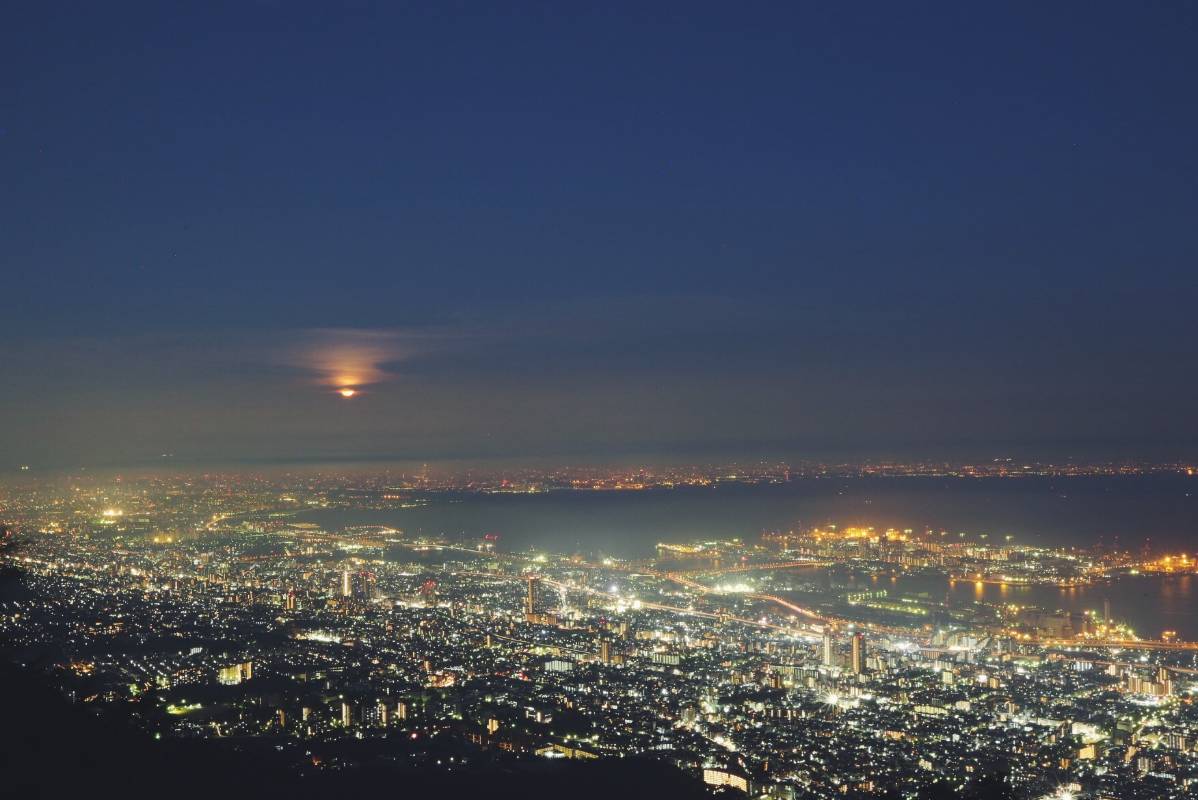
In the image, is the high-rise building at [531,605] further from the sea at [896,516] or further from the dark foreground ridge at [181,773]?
the dark foreground ridge at [181,773]

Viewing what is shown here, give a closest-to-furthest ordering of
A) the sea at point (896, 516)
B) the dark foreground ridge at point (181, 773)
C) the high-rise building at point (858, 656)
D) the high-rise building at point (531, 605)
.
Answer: the dark foreground ridge at point (181, 773)
the high-rise building at point (858, 656)
the high-rise building at point (531, 605)
the sea at point (896, 516)

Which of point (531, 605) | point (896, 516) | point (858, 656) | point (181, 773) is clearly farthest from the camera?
point (896, 516)

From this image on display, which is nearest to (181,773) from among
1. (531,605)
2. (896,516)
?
(531,605)

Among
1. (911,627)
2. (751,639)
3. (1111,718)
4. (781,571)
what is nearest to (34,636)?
(751,639)

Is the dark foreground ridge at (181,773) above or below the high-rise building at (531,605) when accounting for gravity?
above

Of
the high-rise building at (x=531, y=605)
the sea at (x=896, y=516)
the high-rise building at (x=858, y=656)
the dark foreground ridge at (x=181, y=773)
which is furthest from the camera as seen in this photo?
the sea at (x=896, y=516)

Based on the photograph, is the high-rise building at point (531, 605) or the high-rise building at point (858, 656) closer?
the high-rise building at point (858, 656)

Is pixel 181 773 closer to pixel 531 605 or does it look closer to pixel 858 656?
pixel 858 656

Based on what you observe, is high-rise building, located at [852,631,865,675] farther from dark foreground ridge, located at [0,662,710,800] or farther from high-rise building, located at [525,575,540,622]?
dark foreground ridge, located at [0,662,710,800]

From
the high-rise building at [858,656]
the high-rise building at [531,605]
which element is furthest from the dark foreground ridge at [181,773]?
the high-rise building at [531,605]

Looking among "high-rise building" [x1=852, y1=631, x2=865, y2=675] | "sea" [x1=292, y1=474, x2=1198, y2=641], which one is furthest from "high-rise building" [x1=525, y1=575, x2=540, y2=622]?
"sea" [x1=292, y1=474, x2=1198, y2=641]

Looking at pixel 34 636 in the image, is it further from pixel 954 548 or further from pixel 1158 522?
pixel 1158 522
